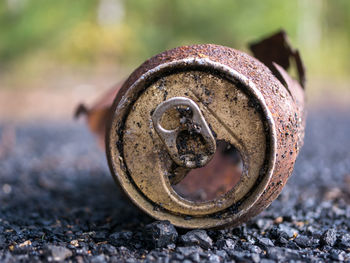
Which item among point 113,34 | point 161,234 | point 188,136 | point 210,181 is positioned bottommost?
point 161,234

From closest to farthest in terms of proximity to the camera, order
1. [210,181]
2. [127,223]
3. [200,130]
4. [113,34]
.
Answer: [200,130] < [127,223] < [210,181] < [113,34]

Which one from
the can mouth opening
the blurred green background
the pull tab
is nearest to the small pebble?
the pull tab

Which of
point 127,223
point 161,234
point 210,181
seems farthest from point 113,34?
point 161,234

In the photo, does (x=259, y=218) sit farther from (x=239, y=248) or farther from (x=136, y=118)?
(x=136, y=118)

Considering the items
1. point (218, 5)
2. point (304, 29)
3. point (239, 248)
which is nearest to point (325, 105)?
point (218, 5)

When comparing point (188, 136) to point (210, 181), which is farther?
point (210, 181)

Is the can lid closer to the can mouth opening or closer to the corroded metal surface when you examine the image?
the corroded metal surface

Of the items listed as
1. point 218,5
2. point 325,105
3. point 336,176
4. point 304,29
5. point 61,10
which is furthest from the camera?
point 304,29

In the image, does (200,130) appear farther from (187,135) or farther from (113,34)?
(113,34)
